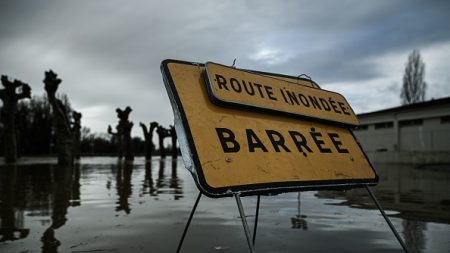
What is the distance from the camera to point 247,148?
2.01m

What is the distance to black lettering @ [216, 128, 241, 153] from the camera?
6.32 feet

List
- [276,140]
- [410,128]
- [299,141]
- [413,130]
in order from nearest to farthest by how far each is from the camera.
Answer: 1. [276,140]
2. [299,141]
3. [413,130]
4. [410,128]

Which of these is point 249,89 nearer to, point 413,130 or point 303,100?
point 303,100

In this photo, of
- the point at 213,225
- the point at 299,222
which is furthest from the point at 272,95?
the point at 299,222

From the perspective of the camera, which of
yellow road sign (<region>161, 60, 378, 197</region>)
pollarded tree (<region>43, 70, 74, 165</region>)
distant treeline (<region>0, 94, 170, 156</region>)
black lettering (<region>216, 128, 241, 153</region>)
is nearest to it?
yellow road sign (<region>161, 60, 378, 197</region>)

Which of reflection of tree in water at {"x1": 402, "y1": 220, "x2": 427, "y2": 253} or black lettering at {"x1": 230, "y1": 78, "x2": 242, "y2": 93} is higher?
black lettering at {"x1": 230, "y1": 78, "x2": 242, "y2": 93}

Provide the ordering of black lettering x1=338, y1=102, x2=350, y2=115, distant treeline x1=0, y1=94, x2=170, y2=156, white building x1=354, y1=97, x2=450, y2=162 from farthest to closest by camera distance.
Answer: distant treeline x1=0, y1=94, x2=170, y2=156 → white building x1=354, y1=97, x2=450, y2=162 → black lettering x1=338, y1=102, x2=350, y2=115

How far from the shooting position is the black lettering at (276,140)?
2.14m

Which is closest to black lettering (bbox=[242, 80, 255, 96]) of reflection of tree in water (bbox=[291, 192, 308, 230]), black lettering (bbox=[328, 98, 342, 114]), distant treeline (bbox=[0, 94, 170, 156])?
black lettering (bbox=[328, 98, 342, 114])

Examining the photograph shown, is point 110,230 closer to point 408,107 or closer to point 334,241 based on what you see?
point 334,241

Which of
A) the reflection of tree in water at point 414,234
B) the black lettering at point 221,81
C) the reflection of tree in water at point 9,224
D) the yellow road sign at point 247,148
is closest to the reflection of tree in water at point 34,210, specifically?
the reflection of tree in water at point 9,224

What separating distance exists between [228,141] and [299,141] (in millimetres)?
567

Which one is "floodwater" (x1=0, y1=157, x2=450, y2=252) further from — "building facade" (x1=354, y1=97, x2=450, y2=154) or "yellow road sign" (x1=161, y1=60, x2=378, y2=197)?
"building facade" (x1=354, y1=97, x2=450, y2=154)

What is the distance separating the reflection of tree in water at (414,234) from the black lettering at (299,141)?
4.57 feet
